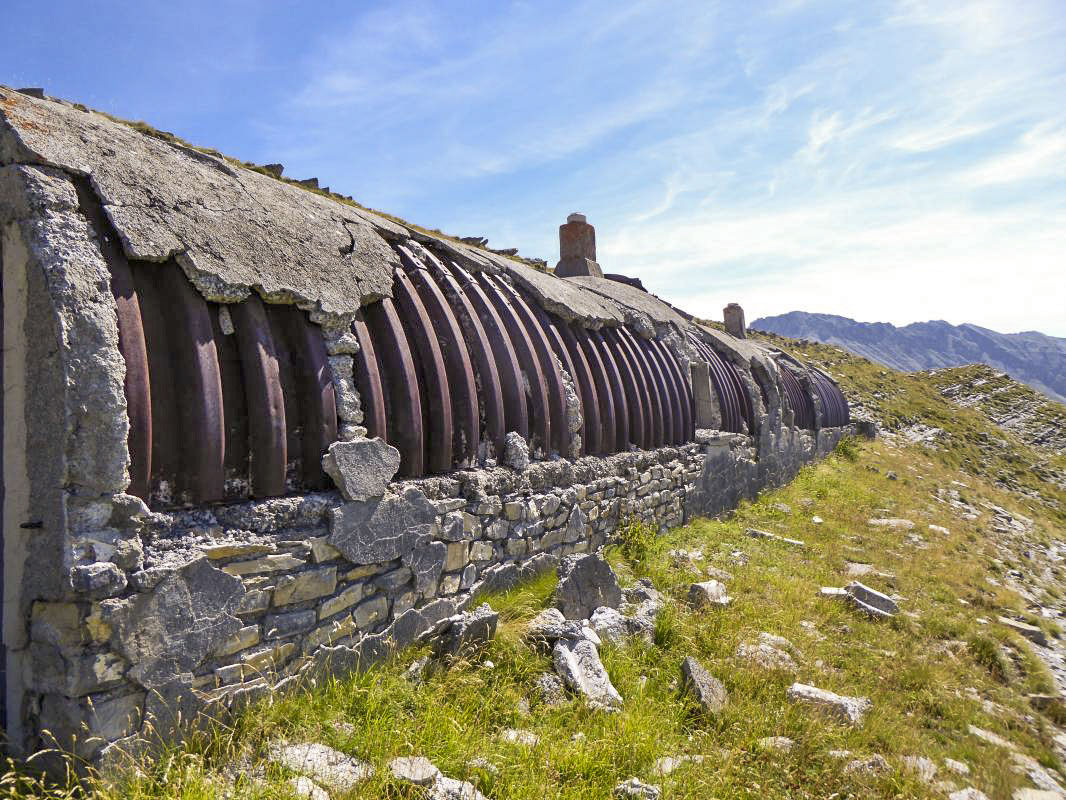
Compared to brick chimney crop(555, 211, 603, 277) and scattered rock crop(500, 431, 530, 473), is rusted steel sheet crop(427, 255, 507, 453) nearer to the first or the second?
scattered rock crop(500, 431, 530, 473)

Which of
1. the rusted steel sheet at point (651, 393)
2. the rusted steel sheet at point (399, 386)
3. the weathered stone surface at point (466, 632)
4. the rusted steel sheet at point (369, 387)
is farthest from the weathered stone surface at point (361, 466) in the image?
the rusted steel sheet at point (651, 393)

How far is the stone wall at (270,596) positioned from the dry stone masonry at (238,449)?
0.01 meters

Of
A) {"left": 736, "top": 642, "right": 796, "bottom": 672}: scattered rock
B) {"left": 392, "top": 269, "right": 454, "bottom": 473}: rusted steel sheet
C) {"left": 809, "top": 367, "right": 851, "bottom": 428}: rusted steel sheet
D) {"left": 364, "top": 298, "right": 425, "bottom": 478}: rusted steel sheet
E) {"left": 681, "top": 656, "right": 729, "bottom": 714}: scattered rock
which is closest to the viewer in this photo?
{"left": 681, "top": 656, "right": 729, "bottom": 714}: scattered rock

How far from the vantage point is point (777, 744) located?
3861mm

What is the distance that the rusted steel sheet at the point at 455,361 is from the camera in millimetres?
4836

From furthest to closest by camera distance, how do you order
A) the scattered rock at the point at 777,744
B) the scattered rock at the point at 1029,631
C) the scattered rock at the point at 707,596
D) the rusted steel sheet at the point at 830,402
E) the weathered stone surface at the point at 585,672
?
the rusted steel sheet at the point at 830,402
the scattered rock at the point at 1029,631
the scattered rock at the point at 707,596
the weathered stone surface at the point at 585,672
the scattered rock at the point at 777,744

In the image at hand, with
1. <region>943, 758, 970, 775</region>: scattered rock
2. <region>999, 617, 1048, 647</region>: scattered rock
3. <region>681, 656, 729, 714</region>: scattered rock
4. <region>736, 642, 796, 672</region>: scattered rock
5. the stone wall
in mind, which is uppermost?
the stone wall

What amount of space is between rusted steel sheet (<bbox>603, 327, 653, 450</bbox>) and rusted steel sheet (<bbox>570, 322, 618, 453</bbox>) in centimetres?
52

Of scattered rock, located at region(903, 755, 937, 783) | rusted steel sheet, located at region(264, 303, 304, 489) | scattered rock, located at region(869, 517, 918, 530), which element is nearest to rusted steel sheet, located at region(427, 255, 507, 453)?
rusted steel sheet, located at region(264, 303, 304, 489)

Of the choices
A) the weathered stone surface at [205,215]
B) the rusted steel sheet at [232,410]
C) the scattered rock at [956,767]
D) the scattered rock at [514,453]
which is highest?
the weathered stone surface at [205,215]

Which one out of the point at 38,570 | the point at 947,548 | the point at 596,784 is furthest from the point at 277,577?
the point at 947,548

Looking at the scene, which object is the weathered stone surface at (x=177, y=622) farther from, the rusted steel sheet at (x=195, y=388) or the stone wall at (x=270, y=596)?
the rusted steel sheet at (x=195, y=388)

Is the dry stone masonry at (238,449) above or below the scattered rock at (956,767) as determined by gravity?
above

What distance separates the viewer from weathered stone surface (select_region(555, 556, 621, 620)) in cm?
500
